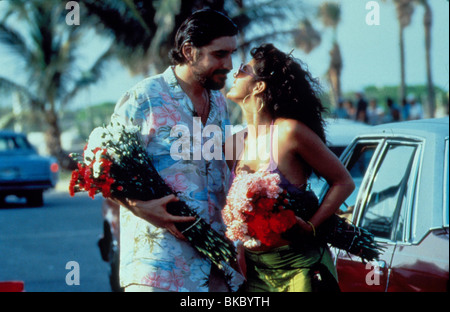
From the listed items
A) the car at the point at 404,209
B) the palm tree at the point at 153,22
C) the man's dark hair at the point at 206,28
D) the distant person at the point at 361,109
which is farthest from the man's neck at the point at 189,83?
the distant person at the point at 361,109

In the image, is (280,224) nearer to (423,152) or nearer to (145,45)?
(423,152)

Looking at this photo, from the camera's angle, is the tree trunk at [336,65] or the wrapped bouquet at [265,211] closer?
the wrapped bouquet at [265,211]

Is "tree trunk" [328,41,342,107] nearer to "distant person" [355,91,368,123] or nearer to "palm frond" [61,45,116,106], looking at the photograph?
"palm frond" [61,45,116,106]

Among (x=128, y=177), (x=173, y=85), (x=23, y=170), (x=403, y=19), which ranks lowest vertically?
(x=23, y=170)

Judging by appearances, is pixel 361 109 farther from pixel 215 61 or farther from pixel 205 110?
pixel 215 61

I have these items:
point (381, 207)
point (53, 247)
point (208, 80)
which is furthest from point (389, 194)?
point (53, 247)

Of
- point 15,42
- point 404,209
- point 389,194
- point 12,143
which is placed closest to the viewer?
point 404,209

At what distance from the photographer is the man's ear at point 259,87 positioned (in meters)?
3.12

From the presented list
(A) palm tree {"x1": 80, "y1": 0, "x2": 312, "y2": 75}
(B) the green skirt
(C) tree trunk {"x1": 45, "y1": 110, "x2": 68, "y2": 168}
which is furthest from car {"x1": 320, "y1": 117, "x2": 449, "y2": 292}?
(C) tree trunk {"x1": 45, "y1": 110, "x2": 68, "y2": 168}

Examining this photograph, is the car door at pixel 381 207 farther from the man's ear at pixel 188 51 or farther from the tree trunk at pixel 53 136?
the tree trunk at pixel 53 136

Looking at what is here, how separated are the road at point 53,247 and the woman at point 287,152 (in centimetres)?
182

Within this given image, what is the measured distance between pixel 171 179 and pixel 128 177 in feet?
0.64

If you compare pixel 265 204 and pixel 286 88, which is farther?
pixel 286 88

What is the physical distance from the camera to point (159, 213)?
3.01 meters
